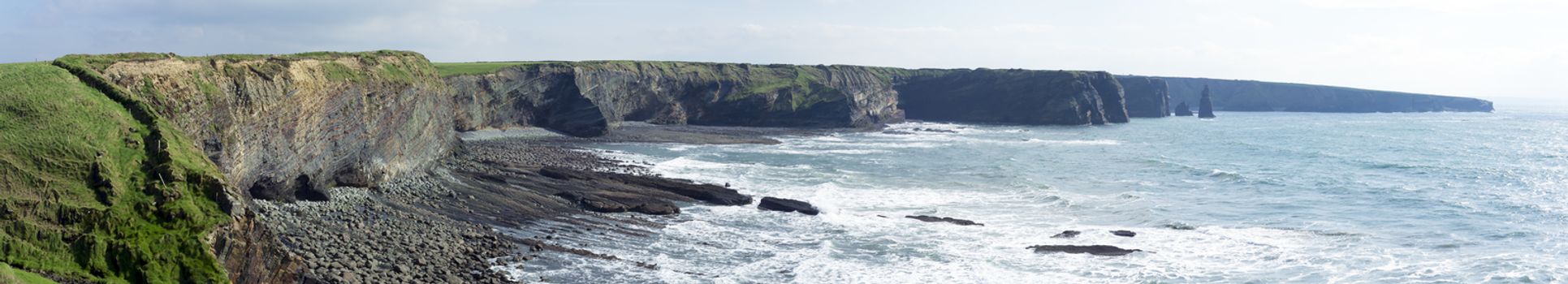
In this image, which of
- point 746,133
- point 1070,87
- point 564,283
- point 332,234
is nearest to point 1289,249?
point 564,283

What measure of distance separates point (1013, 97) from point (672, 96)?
50.6m

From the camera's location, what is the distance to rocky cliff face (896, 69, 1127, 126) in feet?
445

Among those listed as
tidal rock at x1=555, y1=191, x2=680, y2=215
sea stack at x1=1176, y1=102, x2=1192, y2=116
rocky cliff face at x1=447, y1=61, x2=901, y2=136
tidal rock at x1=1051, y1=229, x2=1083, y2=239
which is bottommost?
sea stack at x1=1176, y1=102, x2=1192, y2=116

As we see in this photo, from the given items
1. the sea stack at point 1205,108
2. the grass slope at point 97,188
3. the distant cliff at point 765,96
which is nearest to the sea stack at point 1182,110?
the sea stack at point 1205,108

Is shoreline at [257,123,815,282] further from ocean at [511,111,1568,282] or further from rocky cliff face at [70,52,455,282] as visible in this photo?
ocean at [511,111,1568,282]

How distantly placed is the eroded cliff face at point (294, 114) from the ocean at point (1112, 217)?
11.2 metres

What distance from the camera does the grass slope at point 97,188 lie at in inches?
745

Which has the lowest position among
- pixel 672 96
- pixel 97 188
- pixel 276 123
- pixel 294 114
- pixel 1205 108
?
pixel 1205 108

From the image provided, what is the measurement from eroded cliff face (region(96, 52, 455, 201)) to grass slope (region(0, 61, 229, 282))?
3.37 meters

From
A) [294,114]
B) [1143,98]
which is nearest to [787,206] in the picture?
[294,114]

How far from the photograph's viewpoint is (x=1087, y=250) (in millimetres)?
33031

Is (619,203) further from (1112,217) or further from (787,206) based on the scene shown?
A: (1112,217)

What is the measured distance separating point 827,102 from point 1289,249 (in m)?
82.8

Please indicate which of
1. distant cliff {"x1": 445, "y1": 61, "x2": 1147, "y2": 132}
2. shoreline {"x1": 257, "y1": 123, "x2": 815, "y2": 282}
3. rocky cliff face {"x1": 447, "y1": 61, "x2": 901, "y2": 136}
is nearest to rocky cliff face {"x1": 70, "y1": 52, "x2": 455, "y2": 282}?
shoreline {"x1": 257, "y1": 123, "x2": 815, "y2": 282}
